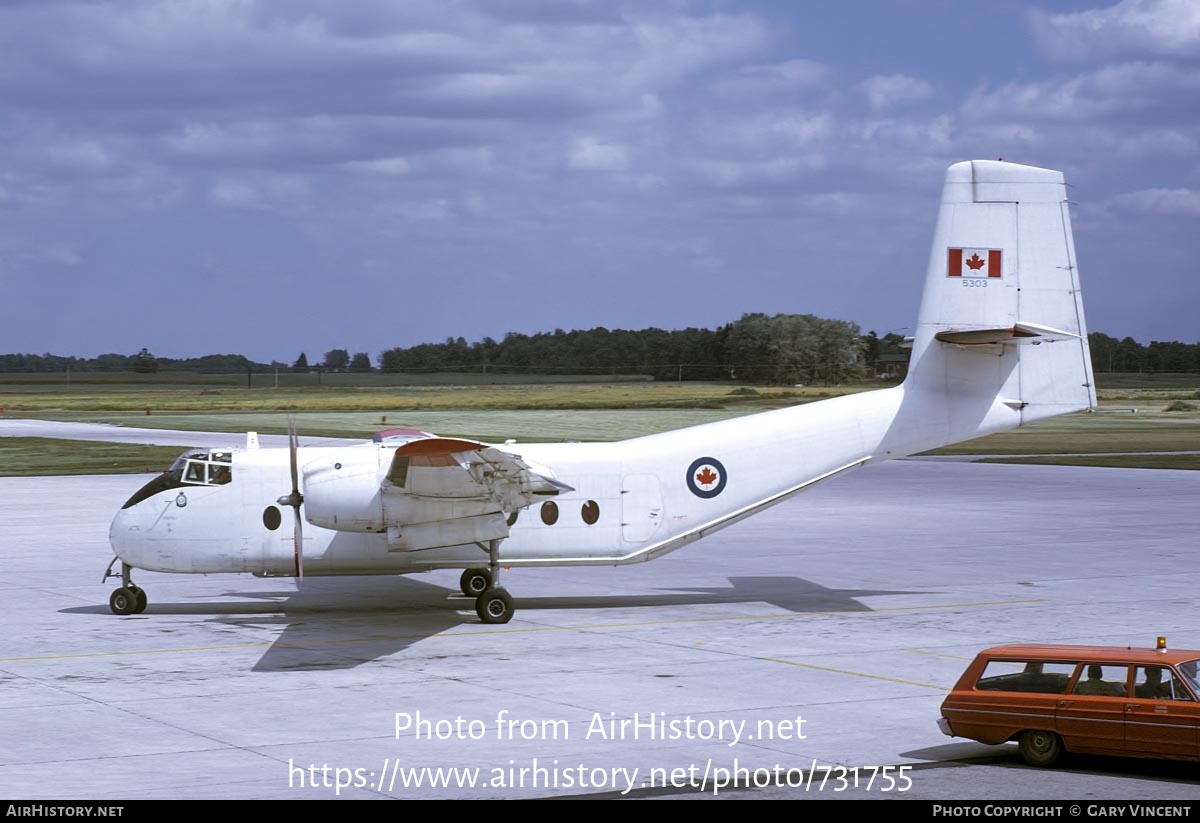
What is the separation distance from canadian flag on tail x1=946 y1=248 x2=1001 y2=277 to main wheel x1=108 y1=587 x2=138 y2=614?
14.3m

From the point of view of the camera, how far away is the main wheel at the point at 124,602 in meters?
21.3

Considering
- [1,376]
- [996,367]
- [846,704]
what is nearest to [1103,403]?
[996,367]

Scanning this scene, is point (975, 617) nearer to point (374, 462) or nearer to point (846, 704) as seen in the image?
point (846, 704)

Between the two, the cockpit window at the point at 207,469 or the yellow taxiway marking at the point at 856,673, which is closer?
the yellow taxiway marking at the point at 856,673

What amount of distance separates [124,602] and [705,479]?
9532mm

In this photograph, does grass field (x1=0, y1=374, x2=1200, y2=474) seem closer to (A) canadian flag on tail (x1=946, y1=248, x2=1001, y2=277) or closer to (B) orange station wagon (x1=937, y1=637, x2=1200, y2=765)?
(A) canadian flag on tail (x1=946, y1=248, x2=1001, y2=277)

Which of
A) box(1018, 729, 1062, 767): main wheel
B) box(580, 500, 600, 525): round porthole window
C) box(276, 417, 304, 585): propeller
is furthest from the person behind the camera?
box(580, 500, 600, 525): round porthole window

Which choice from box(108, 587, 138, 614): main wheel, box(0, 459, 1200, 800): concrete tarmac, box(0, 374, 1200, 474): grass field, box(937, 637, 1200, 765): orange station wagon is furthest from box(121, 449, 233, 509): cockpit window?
box(0, 374, 1200, 474): grass field

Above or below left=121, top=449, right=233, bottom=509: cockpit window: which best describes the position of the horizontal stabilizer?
above

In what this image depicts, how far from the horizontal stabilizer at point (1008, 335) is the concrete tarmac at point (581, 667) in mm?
4383

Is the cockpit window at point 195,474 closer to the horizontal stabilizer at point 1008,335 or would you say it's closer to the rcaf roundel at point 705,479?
the rcaf roundel at point 705,479

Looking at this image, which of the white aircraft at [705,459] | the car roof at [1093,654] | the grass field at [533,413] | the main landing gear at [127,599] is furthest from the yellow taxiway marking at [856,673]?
the grass field at [533,413]

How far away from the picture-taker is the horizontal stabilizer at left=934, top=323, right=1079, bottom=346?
68.0ft
